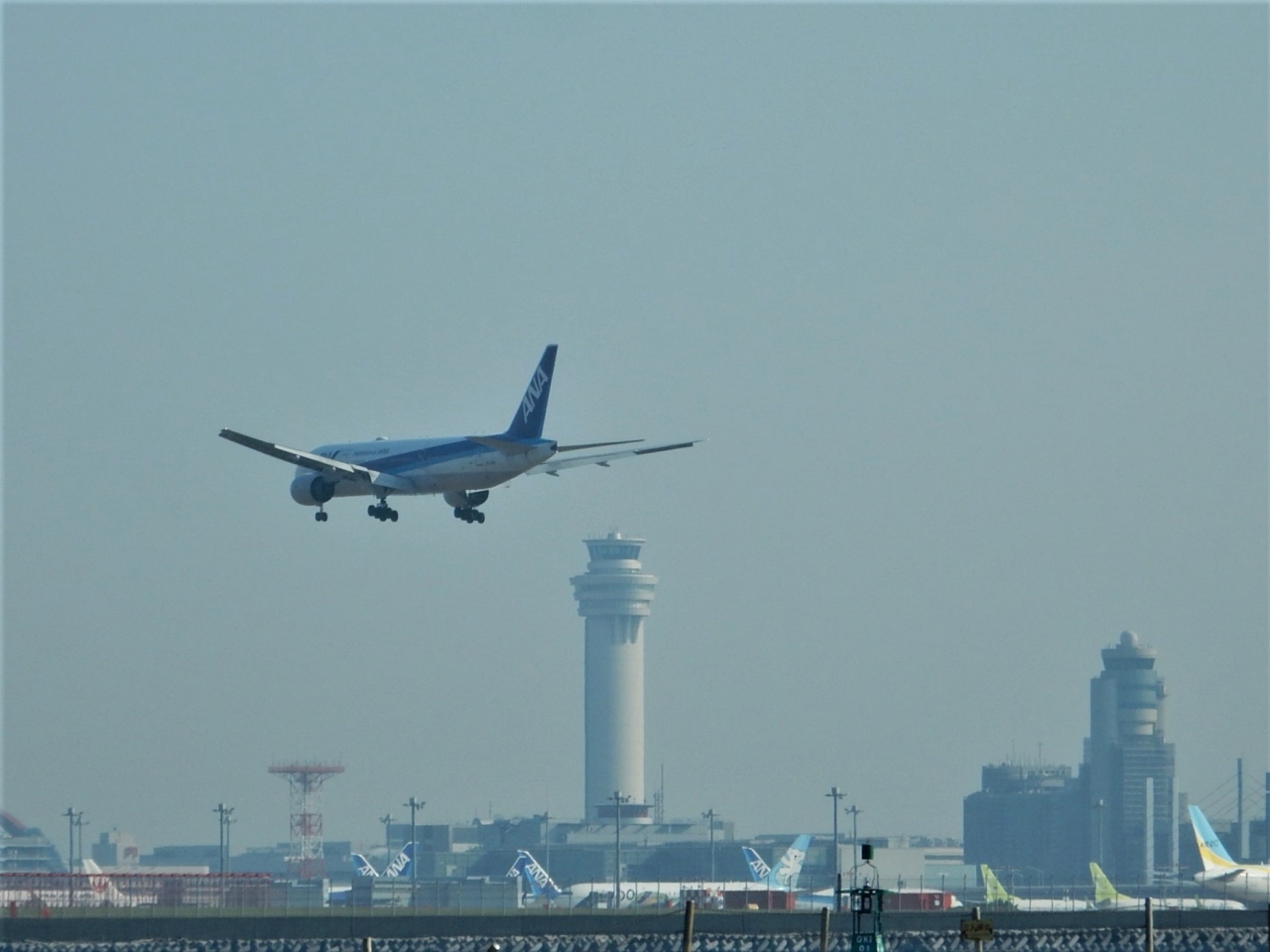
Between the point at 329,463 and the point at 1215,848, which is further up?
the point at 329,463

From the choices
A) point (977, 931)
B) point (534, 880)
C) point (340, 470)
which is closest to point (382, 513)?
point (340, 470)

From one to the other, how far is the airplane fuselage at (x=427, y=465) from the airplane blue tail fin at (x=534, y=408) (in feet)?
5.59

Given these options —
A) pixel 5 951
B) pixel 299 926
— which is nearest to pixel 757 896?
pixel 299 926

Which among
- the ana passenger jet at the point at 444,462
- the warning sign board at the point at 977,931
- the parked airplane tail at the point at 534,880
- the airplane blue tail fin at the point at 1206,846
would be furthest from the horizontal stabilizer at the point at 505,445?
the parked airplane tail at the point at 534,880

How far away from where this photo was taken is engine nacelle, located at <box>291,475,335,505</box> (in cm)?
10475

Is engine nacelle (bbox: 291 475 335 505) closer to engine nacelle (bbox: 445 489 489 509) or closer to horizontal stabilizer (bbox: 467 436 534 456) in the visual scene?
engine nacelle (bbox: 445 489 489 509)

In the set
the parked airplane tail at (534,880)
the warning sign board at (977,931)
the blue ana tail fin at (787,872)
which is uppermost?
the warning sign board at (977,931)

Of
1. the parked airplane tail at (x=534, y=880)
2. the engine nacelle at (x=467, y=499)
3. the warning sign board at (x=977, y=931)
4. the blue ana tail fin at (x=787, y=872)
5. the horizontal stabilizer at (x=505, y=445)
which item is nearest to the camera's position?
the warning sign board at (x=977, y=931)

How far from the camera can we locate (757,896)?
12900 centimetres

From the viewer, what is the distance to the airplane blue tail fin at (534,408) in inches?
3974

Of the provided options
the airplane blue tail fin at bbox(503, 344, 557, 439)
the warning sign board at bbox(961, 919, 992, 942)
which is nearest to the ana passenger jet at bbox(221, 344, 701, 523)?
the airplane blue tail fin at bbox(503, 344, 557, 439)

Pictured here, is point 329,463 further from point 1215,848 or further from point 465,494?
point 1215,848

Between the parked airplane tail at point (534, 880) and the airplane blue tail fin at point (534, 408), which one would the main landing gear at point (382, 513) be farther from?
the parked airplane tail at point (534, 880)

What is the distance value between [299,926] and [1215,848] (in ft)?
258
